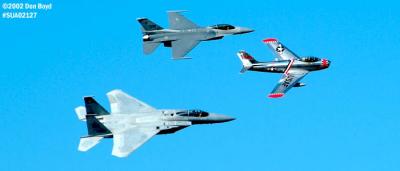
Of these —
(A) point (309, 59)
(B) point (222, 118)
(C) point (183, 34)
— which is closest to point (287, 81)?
(A) point (309, 59)

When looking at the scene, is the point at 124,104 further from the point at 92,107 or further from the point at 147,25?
the point at 147,25

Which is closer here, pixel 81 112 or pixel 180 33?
pixel 81 112

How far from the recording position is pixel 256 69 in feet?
353

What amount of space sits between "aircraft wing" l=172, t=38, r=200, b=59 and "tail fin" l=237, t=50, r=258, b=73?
5.11 meters

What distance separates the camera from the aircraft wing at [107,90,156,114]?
9875 centimetres

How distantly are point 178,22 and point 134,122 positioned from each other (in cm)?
1676

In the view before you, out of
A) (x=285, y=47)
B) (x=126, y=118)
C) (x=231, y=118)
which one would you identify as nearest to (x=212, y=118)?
(x=231, y=118)

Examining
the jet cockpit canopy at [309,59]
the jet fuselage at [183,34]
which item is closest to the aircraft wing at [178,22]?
the jet fuselage at [183,34]

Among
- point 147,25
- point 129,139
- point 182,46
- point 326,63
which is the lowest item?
point 129,139

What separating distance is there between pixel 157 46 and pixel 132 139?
1571 centimetres

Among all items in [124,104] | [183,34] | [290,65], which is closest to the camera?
[124,104]

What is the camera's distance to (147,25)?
352 feet

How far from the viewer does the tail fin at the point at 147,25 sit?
352ft

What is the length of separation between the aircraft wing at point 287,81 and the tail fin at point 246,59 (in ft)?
14.2
